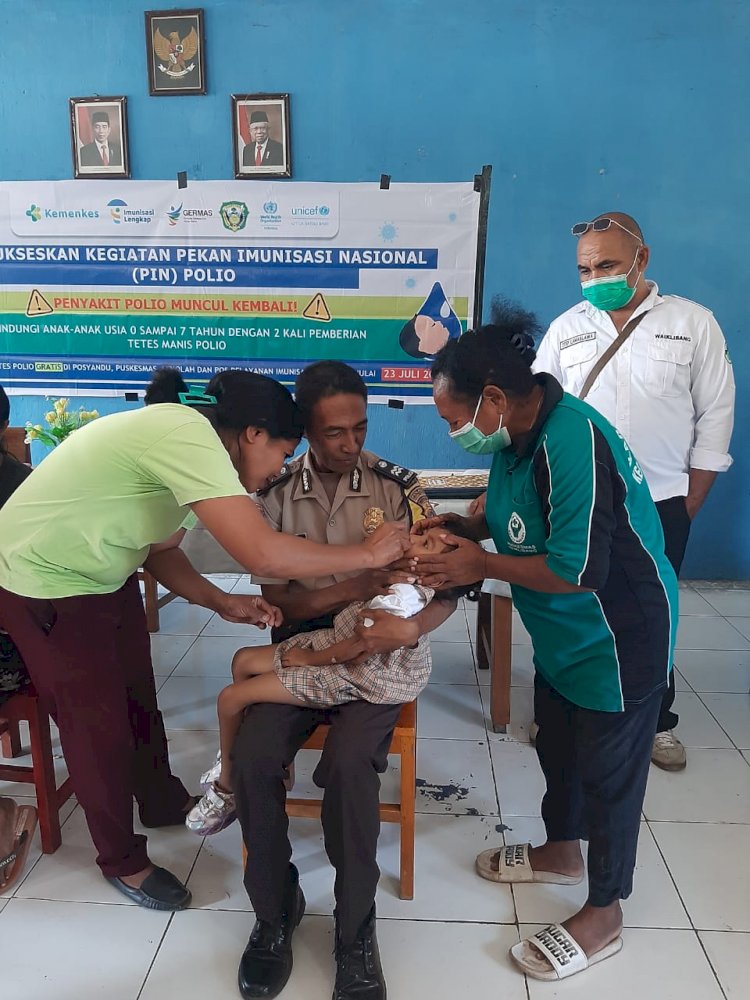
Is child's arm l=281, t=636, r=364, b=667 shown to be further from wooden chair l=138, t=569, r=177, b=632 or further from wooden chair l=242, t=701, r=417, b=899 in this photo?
wooden chair l=138, t=569, r=177, b=632

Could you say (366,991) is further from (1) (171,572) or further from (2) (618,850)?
(1) (171,572)

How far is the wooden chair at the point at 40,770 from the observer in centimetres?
192

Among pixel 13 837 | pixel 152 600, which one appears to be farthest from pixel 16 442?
pixel 13 837

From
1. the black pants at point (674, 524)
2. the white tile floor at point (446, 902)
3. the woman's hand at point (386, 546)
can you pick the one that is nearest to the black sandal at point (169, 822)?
the white tile floor at point (446, 902)

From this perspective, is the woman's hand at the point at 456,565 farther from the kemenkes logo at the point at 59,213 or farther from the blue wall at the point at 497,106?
the kemenkes logo at the point at 59,213

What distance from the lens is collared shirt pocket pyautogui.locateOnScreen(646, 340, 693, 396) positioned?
2.31 metres

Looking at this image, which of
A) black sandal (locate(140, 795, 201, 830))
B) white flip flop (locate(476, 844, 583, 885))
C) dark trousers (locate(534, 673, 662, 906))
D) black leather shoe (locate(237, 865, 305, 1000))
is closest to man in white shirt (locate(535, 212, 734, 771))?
white flip flop (locate(476, 844, 583, 885))

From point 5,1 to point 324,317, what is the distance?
83.7 inches

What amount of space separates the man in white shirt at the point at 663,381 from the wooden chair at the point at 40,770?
1779mm

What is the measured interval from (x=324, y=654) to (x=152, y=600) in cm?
184

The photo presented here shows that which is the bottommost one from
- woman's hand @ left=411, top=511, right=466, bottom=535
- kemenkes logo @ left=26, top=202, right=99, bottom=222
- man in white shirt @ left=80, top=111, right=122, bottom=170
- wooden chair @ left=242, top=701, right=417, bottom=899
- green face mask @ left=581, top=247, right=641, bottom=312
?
wooden chair @ left=242, top=701, right=417, bottom=899

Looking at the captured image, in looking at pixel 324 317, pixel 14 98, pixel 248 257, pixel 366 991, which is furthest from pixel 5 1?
pixel 366 991

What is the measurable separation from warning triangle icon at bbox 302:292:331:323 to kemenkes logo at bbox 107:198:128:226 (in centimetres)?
104

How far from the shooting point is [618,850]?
1.56 metres
